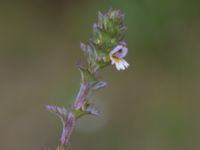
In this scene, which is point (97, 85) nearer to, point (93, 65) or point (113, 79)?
point (93, 65)

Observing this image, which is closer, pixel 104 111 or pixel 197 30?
pixel 104 111

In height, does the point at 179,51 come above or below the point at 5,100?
above

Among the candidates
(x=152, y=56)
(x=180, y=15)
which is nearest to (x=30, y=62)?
(x=152, y=56)

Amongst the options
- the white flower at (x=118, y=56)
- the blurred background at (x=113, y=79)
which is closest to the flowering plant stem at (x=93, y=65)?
the white flower at (x=118, y=56)

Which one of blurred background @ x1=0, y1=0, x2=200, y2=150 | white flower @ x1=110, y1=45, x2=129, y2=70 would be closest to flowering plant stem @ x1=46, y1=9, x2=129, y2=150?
white flower @ x1=110, y1=45, x2=129, y2=70

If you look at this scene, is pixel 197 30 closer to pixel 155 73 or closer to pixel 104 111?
pixel 155 73

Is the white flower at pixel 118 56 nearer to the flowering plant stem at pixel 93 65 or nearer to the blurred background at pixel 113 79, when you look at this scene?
the flowering plant stem at pixel 93 65

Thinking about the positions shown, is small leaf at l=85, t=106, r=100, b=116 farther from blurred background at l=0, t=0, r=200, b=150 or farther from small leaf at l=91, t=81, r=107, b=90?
blurred background at l=0, t=0, r=200, b=150

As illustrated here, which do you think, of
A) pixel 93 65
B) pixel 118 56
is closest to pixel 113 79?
pixel 118 56
